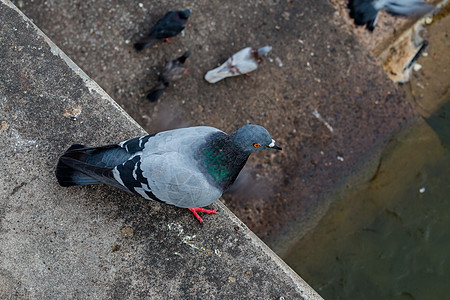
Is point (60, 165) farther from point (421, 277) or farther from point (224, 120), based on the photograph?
point (421, 277)

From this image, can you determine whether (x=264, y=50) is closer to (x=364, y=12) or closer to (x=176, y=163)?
(x=364, y=12)

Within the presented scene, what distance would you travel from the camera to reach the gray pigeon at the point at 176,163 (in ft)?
7.79

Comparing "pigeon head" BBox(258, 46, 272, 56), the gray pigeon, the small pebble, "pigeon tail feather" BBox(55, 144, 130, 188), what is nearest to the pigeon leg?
the gray pigeon

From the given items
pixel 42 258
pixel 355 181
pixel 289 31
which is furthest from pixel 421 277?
pixel 42 258

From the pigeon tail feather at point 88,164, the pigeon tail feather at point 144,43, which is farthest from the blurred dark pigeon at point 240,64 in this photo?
the pigeon tail feather at point 88,164

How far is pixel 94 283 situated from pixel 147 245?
426mm

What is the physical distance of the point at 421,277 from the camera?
4.08m

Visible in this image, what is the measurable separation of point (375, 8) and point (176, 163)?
316cm

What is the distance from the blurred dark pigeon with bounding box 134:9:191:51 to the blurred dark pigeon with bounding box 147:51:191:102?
236mm

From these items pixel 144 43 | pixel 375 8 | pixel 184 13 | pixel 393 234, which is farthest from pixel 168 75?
pixel 393 234

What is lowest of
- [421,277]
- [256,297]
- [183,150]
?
[421,277]

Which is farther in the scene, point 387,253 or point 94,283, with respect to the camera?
point 387,253

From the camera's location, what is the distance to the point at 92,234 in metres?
2.72

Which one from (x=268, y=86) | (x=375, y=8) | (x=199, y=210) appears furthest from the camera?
(x=375, y=8)
